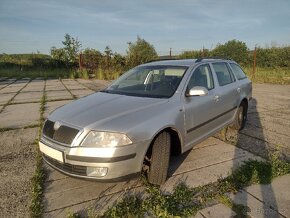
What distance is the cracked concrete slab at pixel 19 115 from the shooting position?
6500mm

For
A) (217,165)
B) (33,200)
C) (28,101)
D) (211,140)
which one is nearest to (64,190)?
(33,200)

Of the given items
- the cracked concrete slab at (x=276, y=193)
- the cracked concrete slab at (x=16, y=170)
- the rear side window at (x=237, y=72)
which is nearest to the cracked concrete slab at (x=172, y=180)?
the cracked concrete slab at (x=16, y=170)

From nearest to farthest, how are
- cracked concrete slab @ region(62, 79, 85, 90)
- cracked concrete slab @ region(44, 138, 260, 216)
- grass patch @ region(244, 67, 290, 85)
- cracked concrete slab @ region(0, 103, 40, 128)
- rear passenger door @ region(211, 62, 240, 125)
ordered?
1. cracked concrete slab @ region(44, 138, 260, 216)
2. rear passenger door @ region(211, 62, 240, 125)
3. cracked concrete slab @ region(0, 103, 40, 128)
4. cracked concrete slab @ region(62, 79, 85, 90)
5. grass patch @ region(244, 67, 290, 85)

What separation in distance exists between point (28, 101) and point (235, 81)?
22.9 ft

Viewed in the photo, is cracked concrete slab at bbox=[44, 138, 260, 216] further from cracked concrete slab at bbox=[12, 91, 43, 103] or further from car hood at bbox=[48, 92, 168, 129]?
cracked concrete slab at bbox=[12, 91, 43, 103]

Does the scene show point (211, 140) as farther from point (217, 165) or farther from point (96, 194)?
point (96, 194)

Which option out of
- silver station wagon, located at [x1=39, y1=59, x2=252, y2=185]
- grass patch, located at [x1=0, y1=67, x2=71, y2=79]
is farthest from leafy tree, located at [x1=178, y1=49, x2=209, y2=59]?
silver station wagon, located at [x1=39, y1=59, x2=252, y2=185]

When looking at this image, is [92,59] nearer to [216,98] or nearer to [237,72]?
[237,72]

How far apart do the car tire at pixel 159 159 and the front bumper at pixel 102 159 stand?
0.78ft

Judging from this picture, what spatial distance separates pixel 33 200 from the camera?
3096mm

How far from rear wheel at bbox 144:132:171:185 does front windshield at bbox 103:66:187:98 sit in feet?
2.32

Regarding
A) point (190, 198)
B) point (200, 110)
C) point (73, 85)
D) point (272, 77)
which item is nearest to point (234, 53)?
point (272, 77)

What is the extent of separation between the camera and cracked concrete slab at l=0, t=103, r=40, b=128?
650 cm

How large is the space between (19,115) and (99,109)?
15.7 ft
